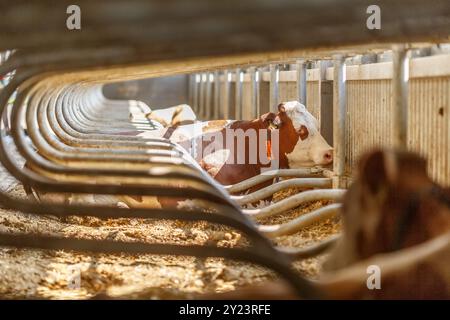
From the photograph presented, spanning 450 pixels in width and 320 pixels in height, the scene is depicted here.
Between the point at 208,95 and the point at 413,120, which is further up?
the point at 208,95

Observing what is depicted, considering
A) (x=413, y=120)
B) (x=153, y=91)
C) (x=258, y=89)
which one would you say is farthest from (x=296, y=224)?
(x=153, y=91)

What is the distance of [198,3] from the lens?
215cm

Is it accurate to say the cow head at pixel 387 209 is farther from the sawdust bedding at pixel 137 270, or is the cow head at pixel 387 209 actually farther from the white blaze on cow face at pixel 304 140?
the white blaze on cow face at pixel 304 140

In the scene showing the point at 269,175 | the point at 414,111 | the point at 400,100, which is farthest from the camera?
the point at 269,175

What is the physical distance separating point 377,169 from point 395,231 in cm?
25

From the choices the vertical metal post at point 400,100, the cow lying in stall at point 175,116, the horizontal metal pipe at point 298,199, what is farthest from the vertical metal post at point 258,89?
the vertical metal post at point 400,100

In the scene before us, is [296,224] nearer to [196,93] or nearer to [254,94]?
[254,94]

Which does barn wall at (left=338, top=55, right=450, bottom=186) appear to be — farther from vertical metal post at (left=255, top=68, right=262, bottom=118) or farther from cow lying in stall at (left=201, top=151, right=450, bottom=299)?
vertical metal post at (left=255, top=68, right=262, bottom=118)

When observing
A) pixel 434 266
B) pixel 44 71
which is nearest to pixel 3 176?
pixel 44 71

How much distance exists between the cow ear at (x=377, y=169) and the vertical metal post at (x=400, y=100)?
2.49 feet

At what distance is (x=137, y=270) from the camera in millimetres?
3990

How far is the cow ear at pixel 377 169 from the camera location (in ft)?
8.64

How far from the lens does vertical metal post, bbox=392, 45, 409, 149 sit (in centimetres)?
339

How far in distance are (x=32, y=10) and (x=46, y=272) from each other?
1890mm
